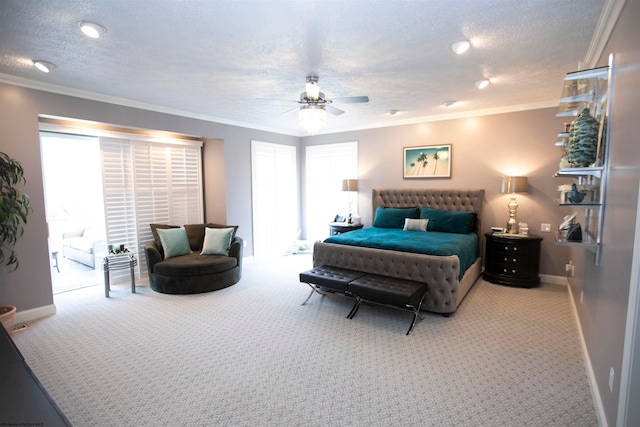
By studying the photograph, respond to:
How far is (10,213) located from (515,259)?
6.27 metres

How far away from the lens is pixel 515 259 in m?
4.66

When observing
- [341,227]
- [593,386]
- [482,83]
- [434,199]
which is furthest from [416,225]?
[593,386]

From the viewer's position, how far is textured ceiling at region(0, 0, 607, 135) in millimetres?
2186

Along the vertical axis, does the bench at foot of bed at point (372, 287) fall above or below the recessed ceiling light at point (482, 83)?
below

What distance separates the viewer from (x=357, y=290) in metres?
3.56

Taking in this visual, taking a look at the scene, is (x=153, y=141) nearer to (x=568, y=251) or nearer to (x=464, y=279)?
(x=464, y=279)

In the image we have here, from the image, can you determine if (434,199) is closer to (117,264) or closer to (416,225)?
(416,225)

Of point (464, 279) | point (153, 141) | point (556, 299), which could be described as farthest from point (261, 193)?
point (556, 299)

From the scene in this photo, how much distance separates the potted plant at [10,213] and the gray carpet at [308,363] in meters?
0.30

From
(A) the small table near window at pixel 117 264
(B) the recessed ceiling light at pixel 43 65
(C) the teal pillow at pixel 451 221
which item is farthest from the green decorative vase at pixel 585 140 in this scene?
(A) the small table near window at pixel 117 264

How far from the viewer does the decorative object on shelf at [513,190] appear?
15.5ft

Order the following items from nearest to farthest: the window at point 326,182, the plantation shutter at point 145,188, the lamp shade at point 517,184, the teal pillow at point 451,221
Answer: the lamp shade at point 517,184, the plantation shutter at point 145,188, the teal pillow at point 451,221, the window at point 326,182

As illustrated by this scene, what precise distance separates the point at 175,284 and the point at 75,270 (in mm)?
2789

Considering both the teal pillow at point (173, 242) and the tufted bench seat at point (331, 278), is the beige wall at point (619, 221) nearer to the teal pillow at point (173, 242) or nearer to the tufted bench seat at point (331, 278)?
the tufted bench seat at point (331, 278)
